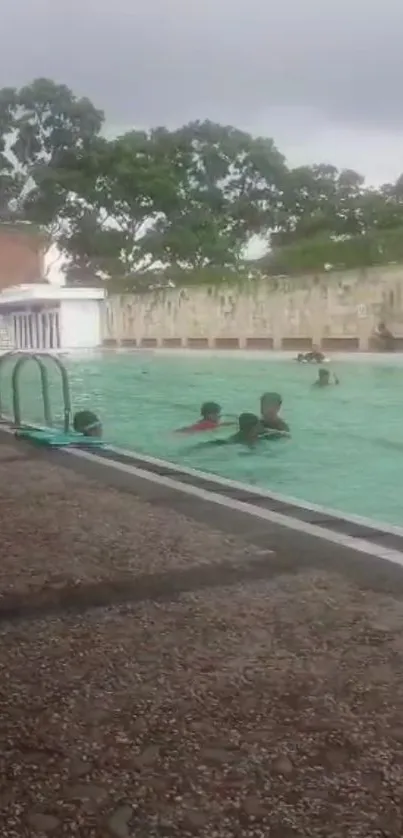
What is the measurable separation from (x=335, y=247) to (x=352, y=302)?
368 millimetres

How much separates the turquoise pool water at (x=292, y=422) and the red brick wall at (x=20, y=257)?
2.69 feet

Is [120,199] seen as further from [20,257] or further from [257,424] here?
[257,424]

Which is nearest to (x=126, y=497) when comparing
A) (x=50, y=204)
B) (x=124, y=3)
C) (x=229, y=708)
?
(x=229, y=708)

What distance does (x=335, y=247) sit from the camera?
247 inches

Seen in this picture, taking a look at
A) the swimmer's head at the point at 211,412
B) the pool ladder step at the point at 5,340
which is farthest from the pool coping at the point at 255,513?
the pool ladder step at the point at 5,340

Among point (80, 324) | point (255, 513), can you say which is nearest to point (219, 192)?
point (80, 324)

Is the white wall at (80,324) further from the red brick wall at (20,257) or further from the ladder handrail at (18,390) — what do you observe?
the ladder handrail at (18,390)

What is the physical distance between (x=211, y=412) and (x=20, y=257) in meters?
2.24

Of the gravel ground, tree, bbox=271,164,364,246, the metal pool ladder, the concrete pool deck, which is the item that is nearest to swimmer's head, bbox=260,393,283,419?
tree, bbox=271,164,364,246

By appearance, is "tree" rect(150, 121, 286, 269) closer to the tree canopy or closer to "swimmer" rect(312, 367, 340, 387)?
the tree canopy

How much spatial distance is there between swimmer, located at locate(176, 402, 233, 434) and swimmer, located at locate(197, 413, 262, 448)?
1.07ft

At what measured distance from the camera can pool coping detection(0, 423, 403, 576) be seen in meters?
3.16

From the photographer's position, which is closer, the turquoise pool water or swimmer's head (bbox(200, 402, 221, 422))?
the turquoise pool water

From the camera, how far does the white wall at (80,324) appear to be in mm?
8484
